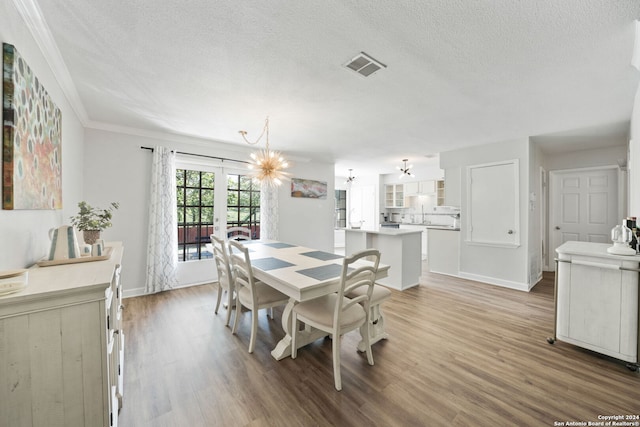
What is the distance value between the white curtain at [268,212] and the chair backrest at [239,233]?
1.08ft

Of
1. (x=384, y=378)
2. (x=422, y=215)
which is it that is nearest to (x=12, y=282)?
(x=384, y=378)

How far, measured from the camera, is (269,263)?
2.50m

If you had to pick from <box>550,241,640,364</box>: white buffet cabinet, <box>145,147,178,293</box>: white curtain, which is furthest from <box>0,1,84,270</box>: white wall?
<box>550,241,640,364</box>: white buffet cabinet

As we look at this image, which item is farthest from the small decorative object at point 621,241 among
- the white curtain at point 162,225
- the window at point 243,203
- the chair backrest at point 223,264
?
the white curtain at point 162,225

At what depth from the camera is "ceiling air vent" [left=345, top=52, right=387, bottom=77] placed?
1.97m

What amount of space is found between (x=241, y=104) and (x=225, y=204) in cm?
223

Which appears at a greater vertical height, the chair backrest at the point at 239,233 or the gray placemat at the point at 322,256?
the chair backrest at the point at 239,233

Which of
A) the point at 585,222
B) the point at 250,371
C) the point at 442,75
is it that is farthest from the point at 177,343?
the point at 585,222

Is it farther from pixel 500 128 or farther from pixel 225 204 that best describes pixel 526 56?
pixel 225 204

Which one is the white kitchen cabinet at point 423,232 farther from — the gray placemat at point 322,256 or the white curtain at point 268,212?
the gray placemat at point 322,256

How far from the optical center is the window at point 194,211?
4203mm

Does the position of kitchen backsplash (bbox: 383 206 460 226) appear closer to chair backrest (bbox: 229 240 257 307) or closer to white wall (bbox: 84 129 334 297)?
white wall (bbox: 84 129 334 297)

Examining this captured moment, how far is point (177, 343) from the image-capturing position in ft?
7.86

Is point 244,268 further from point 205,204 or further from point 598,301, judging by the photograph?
point 598,301
